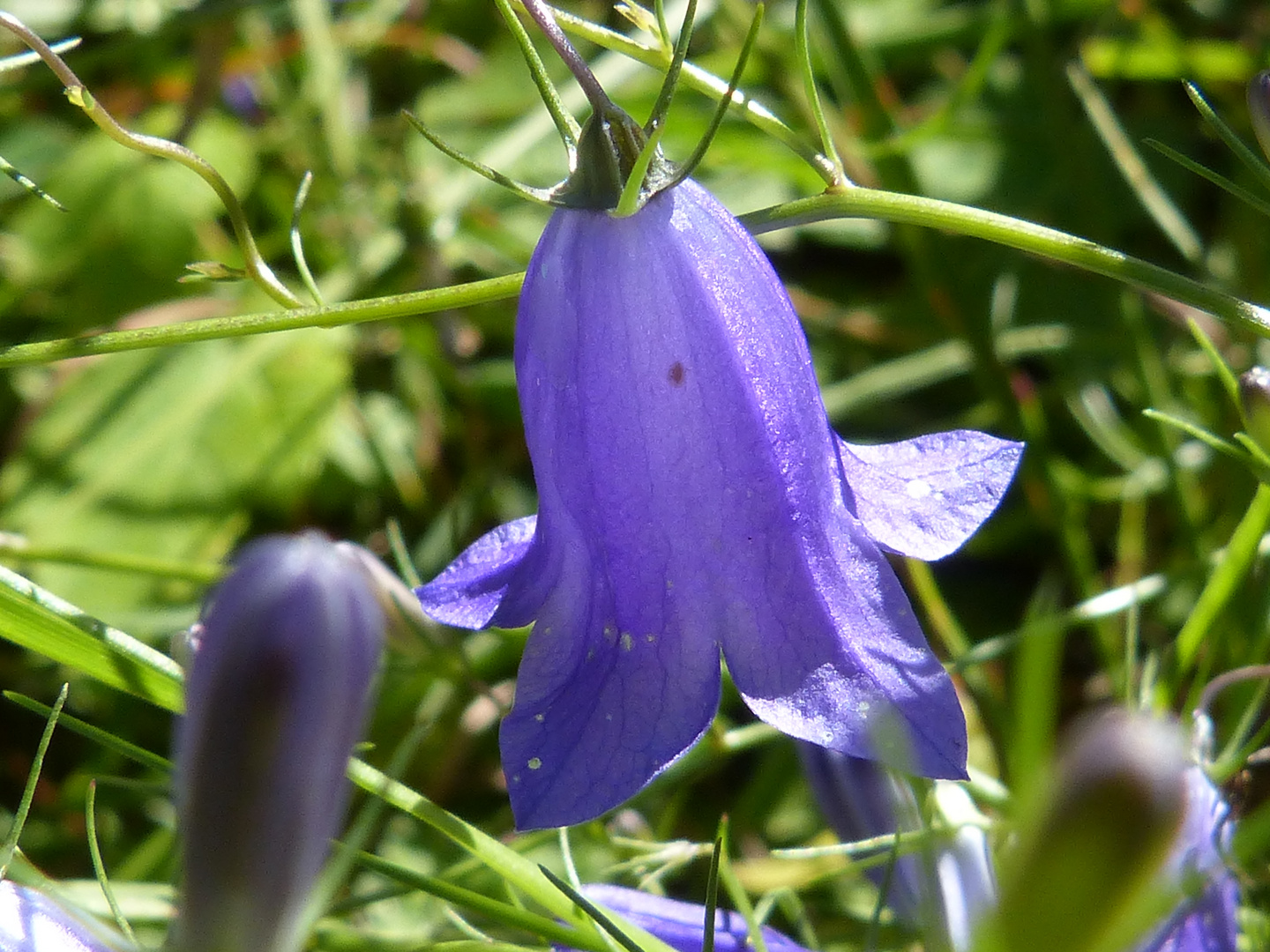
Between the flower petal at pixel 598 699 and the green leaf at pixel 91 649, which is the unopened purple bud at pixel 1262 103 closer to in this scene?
the flower petal at pixel 598 699

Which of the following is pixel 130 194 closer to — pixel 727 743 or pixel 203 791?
pixel 727 743

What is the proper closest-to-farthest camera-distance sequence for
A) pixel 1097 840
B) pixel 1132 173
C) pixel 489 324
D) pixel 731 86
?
pixel 1097 840, pixel 731 86, pixel 1132 173, pixel 489 324

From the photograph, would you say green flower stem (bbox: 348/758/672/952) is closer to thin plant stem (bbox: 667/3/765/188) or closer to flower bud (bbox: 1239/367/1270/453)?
thin plant stem (bbox: 667/3/765/188)

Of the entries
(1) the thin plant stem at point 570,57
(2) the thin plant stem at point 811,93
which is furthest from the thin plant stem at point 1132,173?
(1) the thin plant stem at point 570,57

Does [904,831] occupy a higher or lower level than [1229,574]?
lower

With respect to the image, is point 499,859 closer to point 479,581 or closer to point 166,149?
point 479,581

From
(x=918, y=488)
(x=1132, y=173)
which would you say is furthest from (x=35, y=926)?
(x=1132, y=173)
